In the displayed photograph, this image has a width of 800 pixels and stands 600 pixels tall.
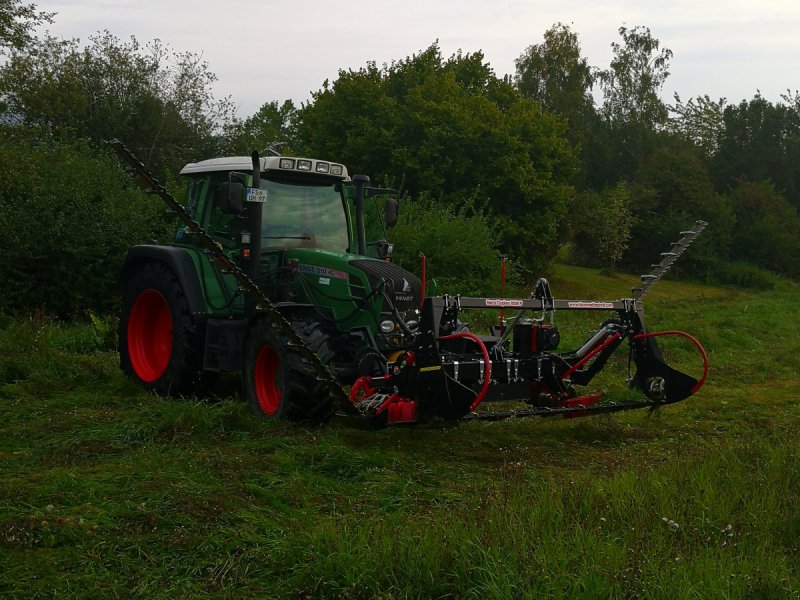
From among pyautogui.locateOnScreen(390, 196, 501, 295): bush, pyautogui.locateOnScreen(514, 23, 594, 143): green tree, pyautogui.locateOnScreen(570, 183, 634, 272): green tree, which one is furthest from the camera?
pyautogui.locateOnScreen(514, 23, 594, 143): green tree

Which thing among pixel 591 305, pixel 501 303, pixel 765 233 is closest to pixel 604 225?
pixel 765 233

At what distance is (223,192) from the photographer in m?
7.84

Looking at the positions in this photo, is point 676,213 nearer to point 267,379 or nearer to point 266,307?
point 267,379

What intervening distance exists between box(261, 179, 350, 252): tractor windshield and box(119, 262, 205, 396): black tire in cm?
105

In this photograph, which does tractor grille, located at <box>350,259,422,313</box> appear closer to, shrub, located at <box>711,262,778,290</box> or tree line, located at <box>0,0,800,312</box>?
tree line, located at <box>0,0,800,312</box>

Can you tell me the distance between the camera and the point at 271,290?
850cm

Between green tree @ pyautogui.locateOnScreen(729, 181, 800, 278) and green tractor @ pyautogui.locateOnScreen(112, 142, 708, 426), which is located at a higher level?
green tree @ pyautogui.locateOnScreen(729, 181, 800, 278)

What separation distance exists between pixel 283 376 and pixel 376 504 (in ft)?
7.06

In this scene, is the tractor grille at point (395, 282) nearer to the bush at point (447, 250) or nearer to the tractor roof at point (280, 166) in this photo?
the tractor roof at point (280, 166)

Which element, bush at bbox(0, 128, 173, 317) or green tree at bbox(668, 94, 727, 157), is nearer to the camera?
bush at bbox(0, 128, 173, 317)

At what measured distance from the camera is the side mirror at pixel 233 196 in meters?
7.78

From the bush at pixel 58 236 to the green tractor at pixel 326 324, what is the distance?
5.52 m

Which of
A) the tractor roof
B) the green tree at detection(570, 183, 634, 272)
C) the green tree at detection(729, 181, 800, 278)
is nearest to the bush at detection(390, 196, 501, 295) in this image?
the tractor roof

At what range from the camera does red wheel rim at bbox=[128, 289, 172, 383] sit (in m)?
9.43
